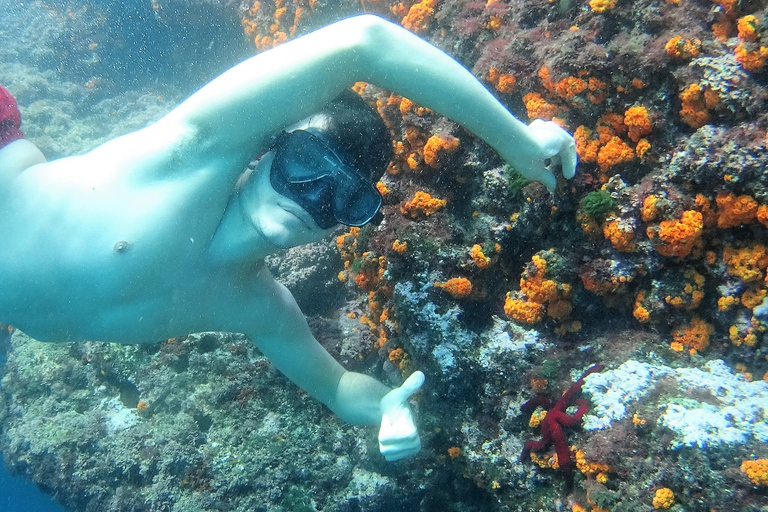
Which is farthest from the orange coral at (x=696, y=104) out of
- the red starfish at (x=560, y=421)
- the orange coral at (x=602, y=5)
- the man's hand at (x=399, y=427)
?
the man's hand at (x=399, y=427)

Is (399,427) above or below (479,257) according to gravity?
below

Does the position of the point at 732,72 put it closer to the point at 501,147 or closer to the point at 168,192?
the point at 501,147

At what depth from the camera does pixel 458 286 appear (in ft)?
10.3

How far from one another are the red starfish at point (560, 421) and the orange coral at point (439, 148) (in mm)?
1816

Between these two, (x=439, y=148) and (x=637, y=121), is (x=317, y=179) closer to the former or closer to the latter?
(x=439, y=148)

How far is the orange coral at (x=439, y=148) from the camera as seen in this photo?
10.7 feet

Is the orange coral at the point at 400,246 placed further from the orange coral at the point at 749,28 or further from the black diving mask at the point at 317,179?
the orange coral at the point at 749,28

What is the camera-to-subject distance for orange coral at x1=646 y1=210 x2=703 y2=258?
8.06ft

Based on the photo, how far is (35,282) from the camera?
212 centimetres

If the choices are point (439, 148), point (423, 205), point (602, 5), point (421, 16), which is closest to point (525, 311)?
point (423, 205)

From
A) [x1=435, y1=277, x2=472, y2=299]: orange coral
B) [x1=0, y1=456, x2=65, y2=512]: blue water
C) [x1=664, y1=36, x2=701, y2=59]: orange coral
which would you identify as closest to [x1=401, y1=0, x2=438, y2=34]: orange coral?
[x1=664, y1=36, x2=701, y2=59]: orange coral

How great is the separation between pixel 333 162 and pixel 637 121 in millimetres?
1960

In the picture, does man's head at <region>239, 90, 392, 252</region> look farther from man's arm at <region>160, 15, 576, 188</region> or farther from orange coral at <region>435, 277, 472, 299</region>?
orange coral at <region>435, 277, 472, 299</region>

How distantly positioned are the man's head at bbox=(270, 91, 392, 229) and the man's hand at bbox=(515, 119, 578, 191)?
0.77m
